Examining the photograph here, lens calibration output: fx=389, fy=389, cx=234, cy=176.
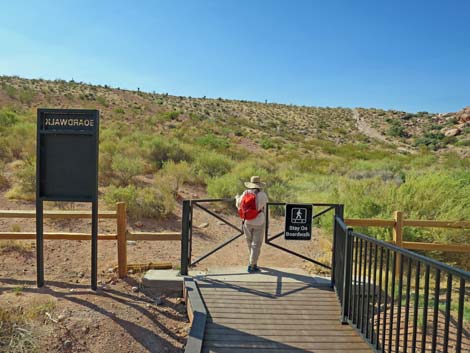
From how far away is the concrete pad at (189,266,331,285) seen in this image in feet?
20.6

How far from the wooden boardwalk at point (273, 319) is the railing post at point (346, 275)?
16cm

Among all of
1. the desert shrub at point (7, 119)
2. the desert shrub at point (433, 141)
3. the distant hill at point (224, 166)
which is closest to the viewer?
the distant hill at point (224, 166)

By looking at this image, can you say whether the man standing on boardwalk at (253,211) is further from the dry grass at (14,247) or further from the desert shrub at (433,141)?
the desert shrub at (433,141)

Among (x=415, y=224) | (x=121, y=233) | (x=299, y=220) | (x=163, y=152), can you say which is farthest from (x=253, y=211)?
(x=163, y=152)

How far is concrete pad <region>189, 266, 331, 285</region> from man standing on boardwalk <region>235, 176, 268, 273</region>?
28 centimetres

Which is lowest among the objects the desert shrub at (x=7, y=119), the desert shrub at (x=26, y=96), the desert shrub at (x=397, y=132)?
the desert shrub at (x=7, y=119)

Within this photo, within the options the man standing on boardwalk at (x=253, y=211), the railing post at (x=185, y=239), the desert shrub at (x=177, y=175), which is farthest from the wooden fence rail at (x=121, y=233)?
the desert shrub at (x=177, y=175)

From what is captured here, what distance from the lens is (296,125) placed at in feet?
174

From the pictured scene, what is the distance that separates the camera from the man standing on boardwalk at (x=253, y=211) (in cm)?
624

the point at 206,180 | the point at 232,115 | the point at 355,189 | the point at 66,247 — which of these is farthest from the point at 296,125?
the point at 66,247

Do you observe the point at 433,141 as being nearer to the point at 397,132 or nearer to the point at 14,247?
the point at 397,132

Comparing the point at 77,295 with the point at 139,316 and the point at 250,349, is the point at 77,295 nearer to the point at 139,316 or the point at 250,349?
the point at 139,316

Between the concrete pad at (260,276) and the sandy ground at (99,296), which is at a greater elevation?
the concrete pad at (260,276)

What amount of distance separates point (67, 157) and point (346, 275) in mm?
4219
